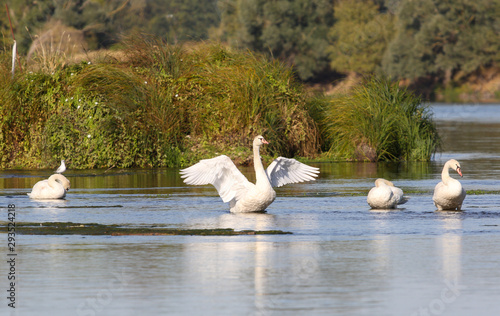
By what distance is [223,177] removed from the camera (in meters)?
14.4

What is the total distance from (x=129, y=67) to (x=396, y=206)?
11.2 m

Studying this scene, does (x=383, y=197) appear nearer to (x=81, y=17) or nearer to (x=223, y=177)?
(x=223, y=177)

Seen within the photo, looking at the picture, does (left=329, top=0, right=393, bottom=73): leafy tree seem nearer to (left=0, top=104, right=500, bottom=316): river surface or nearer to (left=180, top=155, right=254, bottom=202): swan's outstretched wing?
(left=0, top=104, right=500, bottom=316): river surface

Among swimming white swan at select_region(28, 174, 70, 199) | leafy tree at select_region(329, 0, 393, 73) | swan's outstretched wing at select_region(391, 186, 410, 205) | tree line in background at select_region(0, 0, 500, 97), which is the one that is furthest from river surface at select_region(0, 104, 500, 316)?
leafy tree at select_region(329, 0, 393, 73)

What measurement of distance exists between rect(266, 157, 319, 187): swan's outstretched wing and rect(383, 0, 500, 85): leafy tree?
221 feet

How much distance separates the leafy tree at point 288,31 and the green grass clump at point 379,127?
56.5 meters

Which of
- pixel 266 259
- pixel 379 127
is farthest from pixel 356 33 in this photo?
pixel 266 259

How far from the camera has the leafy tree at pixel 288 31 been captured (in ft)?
272

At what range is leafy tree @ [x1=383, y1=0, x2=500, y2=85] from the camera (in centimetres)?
8169

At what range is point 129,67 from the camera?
24.2 metres

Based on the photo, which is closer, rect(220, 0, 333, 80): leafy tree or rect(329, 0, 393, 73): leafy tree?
rect(220, 0, 333, 80): leafy tree

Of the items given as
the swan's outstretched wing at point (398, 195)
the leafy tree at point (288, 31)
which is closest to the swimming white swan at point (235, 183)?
the swan's outstretched wing at point (398, 195)

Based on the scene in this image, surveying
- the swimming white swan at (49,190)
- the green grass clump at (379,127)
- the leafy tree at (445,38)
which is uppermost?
the leafy tree at (445,38)

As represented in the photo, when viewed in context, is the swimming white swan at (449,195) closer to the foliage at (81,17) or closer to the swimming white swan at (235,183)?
the swimming white swan at (235,183)
